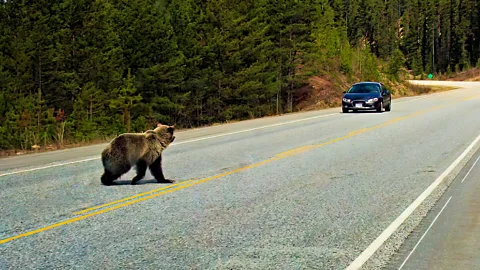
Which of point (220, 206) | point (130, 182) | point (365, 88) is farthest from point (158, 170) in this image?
point (365, 88)

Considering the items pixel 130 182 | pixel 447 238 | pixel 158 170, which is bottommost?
pixel 447 238

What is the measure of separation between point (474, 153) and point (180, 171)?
7041 millimetres

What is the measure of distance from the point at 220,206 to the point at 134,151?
6.00ft

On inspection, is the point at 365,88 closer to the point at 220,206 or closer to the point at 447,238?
the point at 220,206

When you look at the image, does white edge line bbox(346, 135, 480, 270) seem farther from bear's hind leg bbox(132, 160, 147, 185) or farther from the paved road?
bear's hind leg bbox(132, 160, 147, 185)

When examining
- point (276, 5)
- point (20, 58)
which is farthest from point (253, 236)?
point (276, 5)

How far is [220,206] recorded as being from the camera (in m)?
7.64

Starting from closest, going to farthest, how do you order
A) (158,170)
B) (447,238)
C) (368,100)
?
(447,238) → (158,170) → (368,100)

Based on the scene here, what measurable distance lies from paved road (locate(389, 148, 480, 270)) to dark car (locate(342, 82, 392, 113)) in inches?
806

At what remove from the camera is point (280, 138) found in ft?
56.2

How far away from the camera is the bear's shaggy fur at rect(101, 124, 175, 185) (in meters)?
8.65

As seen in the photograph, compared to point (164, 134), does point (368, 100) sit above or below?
below

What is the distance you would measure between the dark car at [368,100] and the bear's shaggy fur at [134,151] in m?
21.4

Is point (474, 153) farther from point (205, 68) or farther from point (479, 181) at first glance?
point (205, 68)
